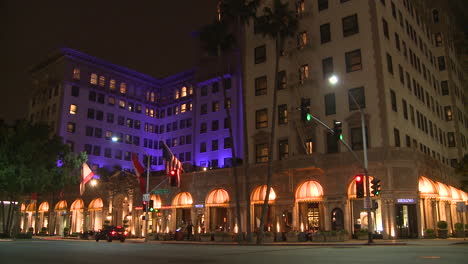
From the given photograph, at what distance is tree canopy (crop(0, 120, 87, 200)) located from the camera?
50.2m

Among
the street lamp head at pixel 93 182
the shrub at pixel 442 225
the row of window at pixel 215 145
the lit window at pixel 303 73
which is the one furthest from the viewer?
the row of window at pixel 215 145

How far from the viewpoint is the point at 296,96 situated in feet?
150

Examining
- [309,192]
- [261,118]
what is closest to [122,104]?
[261,118]

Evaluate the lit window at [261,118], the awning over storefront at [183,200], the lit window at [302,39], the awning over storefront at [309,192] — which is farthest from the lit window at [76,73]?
the awning over storefront at [309,192]

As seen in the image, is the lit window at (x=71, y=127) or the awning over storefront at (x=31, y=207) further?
the lit window at (x=71, y=127)

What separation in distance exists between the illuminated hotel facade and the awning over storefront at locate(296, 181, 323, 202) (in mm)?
100

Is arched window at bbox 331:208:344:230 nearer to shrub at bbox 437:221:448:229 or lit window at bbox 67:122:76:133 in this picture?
shrub at bbox 437:221:448:229

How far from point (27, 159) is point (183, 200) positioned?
1940 cm

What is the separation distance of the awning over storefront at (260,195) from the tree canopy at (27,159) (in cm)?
2653

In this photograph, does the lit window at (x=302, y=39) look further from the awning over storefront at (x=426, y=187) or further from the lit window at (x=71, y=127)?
the lit window at (x=71, y=127)

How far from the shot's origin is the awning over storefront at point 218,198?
162ft

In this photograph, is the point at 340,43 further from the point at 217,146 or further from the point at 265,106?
the point at 217,146

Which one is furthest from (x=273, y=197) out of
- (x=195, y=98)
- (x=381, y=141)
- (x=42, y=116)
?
(x=42, y=116)

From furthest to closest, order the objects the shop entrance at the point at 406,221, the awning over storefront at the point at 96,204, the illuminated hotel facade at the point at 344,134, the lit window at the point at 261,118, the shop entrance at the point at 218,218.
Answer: the awning over storefront at the point at 96,204 < the shop entrance at the point at 218,218 < the lit window at the point at 261,118 < the illuminated hotel facade at the point at 344,134 < the shop entrance at the point at 406,221
